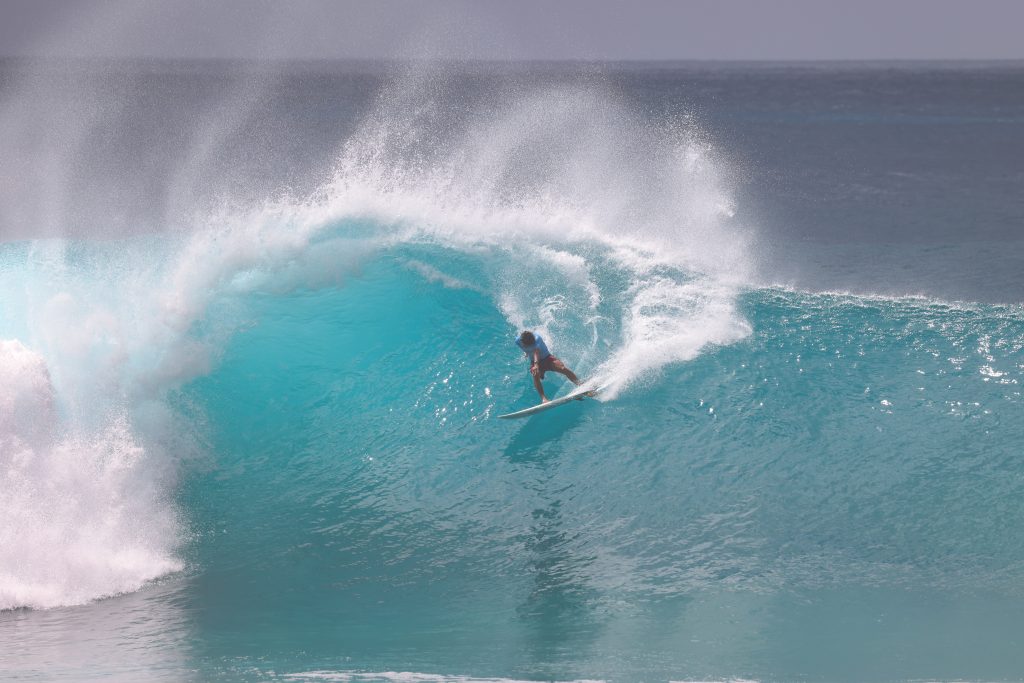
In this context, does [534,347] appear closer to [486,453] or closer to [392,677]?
[486,453]

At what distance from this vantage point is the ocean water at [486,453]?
643cm

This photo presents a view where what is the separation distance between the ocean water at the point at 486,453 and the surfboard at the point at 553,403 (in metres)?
0.13

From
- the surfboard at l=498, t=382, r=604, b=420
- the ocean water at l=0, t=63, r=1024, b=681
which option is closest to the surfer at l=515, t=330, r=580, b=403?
the surfboard at l=498, t=382, r=604, b=420

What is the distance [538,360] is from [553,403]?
50cm

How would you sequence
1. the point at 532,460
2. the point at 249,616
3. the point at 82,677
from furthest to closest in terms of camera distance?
the point at 532,460, the point at 249,616, the point at 82,677

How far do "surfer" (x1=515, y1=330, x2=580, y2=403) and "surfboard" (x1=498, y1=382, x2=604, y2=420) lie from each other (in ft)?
0.44

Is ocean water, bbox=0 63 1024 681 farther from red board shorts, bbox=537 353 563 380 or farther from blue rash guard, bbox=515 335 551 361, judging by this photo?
blue rash guard, bbox=515 335 551 361

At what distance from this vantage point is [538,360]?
368 inches

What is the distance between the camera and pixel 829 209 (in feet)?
77.4

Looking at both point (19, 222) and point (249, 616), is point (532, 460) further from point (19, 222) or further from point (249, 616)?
point (19, 222)

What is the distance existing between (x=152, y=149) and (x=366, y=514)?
30.4m

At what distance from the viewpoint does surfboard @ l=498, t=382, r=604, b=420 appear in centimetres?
901

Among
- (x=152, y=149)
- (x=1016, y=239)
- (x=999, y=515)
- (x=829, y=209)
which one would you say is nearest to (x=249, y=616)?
(x=999, y=515)

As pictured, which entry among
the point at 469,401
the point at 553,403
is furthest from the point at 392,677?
the point at 469,401
